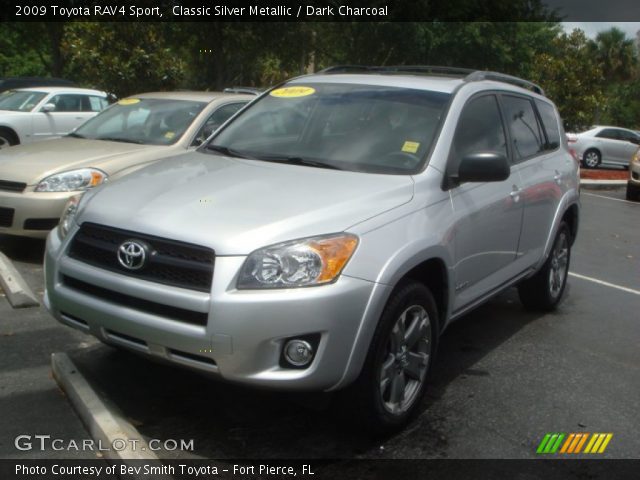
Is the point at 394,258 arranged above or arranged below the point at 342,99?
below

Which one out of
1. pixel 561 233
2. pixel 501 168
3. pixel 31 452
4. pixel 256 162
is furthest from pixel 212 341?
pixel 561 233

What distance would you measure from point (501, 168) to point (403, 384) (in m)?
1.29

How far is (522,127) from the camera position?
550 centimetres

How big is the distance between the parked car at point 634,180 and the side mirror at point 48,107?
1133 cm

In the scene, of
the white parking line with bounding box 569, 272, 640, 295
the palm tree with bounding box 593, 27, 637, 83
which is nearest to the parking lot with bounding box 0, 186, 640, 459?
the white parking line with bounding box 569, 272, 640, 295

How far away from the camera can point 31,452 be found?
3.40m

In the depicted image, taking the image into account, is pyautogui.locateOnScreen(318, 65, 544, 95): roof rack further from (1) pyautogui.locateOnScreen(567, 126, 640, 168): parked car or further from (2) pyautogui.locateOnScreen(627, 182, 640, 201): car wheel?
(1) pyautogui.locateOnScreen(567, 126, 640, 168): parked car

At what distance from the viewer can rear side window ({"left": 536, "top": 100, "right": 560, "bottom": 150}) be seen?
596 cm

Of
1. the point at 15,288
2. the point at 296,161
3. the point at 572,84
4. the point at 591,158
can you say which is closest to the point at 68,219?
the point at 296,161

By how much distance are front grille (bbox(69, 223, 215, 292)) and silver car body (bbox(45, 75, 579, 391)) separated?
1.4 inches

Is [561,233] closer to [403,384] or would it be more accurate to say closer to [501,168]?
[501,168]

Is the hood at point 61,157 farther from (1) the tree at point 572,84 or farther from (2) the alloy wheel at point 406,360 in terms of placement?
(1) the tree at point 572,84

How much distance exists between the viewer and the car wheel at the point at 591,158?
2417 centimetres

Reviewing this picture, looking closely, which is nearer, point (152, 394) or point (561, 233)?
point (152, 394)
